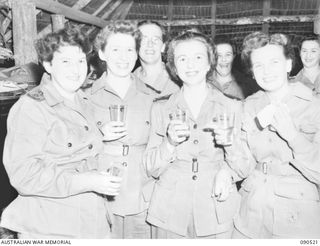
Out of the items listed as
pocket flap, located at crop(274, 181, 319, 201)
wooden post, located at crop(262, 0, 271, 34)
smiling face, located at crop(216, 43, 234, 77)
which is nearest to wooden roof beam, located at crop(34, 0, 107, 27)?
smiling face, located at crop(216, 43, 234, 77)

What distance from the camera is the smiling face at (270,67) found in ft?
5.97

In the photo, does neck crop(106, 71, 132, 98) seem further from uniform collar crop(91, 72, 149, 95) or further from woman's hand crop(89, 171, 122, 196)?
woman's hand crop(89, 171, 122, 196)

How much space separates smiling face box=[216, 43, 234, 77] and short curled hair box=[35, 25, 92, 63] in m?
1.96

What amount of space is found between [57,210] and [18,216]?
6.9 inches

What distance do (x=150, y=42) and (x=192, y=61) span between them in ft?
2.48

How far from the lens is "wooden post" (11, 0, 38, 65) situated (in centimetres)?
409

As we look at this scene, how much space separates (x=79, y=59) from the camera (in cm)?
180

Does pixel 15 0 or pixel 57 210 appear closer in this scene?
pixel 57 210

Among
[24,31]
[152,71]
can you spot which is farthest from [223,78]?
[24,31]

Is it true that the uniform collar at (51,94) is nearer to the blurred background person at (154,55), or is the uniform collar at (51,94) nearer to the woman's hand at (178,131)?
the woman's hand at (178,131)

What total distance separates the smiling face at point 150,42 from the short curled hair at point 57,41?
0.79 meters

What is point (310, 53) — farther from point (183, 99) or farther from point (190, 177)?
point (190, 177)

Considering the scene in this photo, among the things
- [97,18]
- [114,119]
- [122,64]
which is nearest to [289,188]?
[114,119]

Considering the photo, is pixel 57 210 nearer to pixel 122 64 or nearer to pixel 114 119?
pixel 114 119
